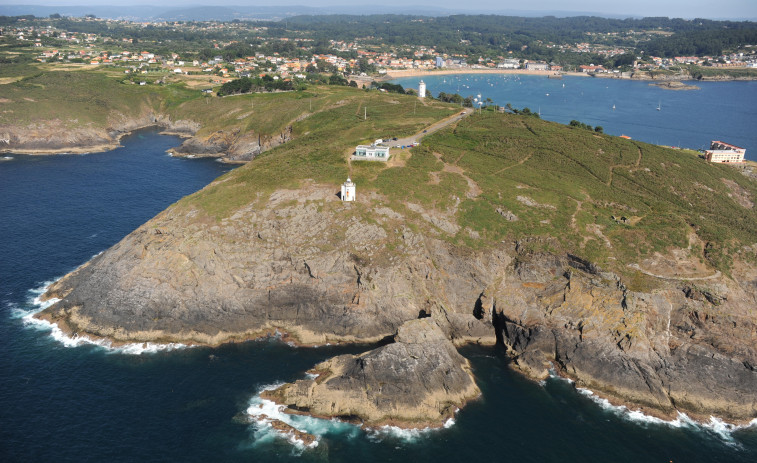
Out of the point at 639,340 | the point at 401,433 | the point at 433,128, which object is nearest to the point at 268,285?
the point at 401,433

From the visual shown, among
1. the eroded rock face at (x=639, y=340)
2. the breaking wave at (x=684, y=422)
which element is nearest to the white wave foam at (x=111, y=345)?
the eroded rock face at (x=639, y=340)

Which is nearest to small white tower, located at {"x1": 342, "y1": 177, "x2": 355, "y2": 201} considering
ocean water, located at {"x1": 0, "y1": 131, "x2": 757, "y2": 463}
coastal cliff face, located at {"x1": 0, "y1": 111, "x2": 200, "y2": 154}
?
ocean water, located at {"x1": 0, "y1": 131, "x2": 757, "y2": 463}

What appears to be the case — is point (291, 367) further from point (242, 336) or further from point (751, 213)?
point (751, 213)

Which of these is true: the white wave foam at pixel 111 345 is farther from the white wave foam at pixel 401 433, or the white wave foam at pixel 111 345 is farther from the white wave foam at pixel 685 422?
the white wave foam at pixel 685 422

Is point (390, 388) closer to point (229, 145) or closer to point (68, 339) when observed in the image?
point (68, 339)

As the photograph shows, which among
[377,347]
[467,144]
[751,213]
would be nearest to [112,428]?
[377,347]
